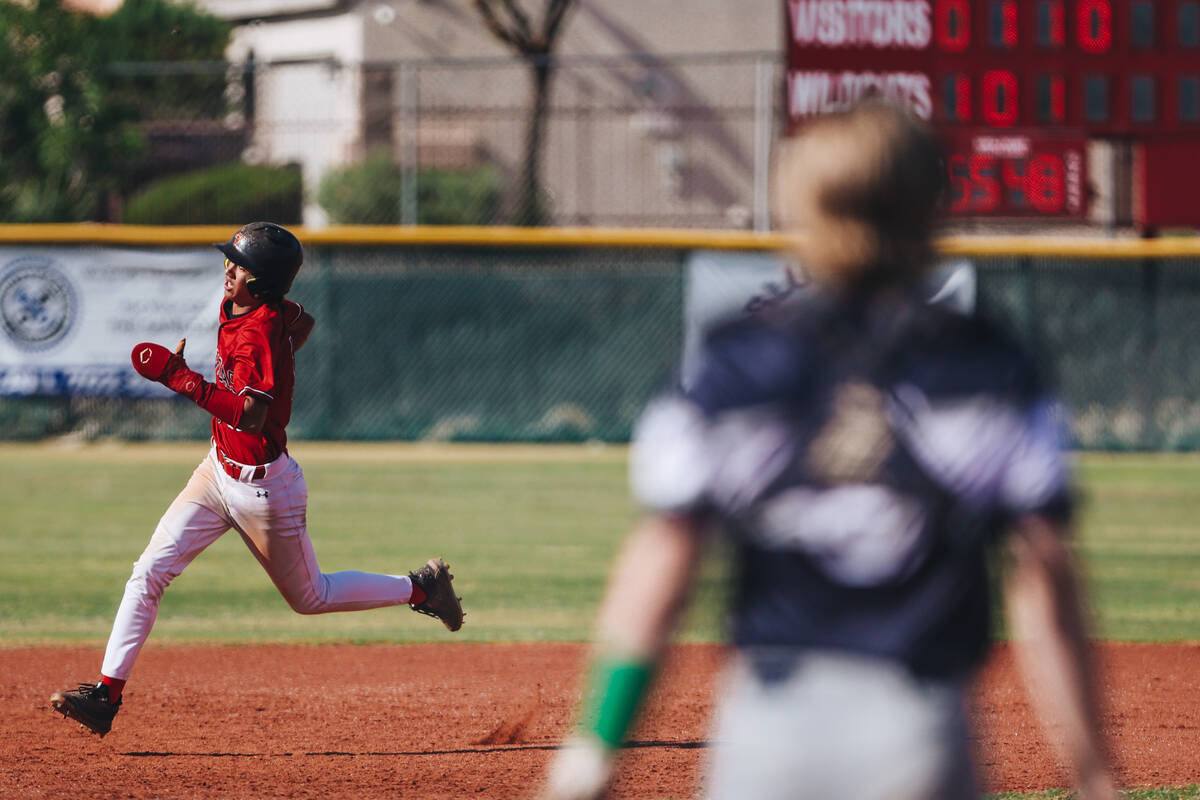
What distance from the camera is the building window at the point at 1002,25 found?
14.8 metres

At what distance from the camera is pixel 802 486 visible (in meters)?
2.01

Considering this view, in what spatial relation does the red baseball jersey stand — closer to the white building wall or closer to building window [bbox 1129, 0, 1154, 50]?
building window [bbox 1129, 0, 1154, 50]

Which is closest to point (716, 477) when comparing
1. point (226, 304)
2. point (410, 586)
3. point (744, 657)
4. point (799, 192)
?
point (744, 657)

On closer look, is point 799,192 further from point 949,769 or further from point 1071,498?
point 949,769

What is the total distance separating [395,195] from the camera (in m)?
22.1

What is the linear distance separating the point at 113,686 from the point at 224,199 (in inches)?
699

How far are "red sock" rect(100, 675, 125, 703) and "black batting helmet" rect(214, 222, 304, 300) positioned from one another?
4.32ft

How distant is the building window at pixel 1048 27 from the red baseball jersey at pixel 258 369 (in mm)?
11247

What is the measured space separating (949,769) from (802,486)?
41cm

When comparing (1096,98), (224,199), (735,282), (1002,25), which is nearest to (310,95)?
(224,199)

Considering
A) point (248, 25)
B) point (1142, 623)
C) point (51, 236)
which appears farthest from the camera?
point (248, 25)

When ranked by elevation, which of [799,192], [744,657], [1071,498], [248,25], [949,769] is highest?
[248,25]

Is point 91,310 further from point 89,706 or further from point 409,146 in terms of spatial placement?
point 89,706

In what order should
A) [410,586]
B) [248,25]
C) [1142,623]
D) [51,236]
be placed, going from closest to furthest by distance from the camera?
[410,586] < [1142,623] < [51,236] < [248,25]
